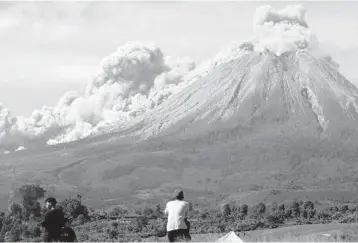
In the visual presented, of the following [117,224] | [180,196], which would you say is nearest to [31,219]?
[117,224]

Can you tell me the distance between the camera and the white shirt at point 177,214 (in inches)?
1002

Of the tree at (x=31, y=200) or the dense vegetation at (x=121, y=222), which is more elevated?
the tree at (x=31, y=200)

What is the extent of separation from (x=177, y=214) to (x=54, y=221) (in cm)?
394

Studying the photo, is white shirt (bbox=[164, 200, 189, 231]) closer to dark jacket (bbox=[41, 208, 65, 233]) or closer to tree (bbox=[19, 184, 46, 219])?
dark jacket (bbox=[41, 208, 65, 233])

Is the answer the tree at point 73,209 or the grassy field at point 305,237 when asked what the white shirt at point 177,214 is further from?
the tree at point 73,209

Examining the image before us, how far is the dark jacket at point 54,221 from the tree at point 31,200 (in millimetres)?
117446

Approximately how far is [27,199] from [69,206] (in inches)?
625

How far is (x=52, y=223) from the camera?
2431 cm

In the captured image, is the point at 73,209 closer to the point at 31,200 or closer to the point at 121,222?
the point at 121,222

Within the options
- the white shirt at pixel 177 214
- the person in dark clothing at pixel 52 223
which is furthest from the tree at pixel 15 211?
the person in dark clothing at pixel 52 223

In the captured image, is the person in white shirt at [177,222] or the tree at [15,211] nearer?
the person in white shirt at [177,222]

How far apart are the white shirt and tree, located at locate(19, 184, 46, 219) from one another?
116893 mm

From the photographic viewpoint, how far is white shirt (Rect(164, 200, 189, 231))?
25453mm

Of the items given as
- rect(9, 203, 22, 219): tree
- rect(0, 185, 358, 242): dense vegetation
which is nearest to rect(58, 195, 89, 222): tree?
rect(0, 185, 358, 242): dense vegetation
